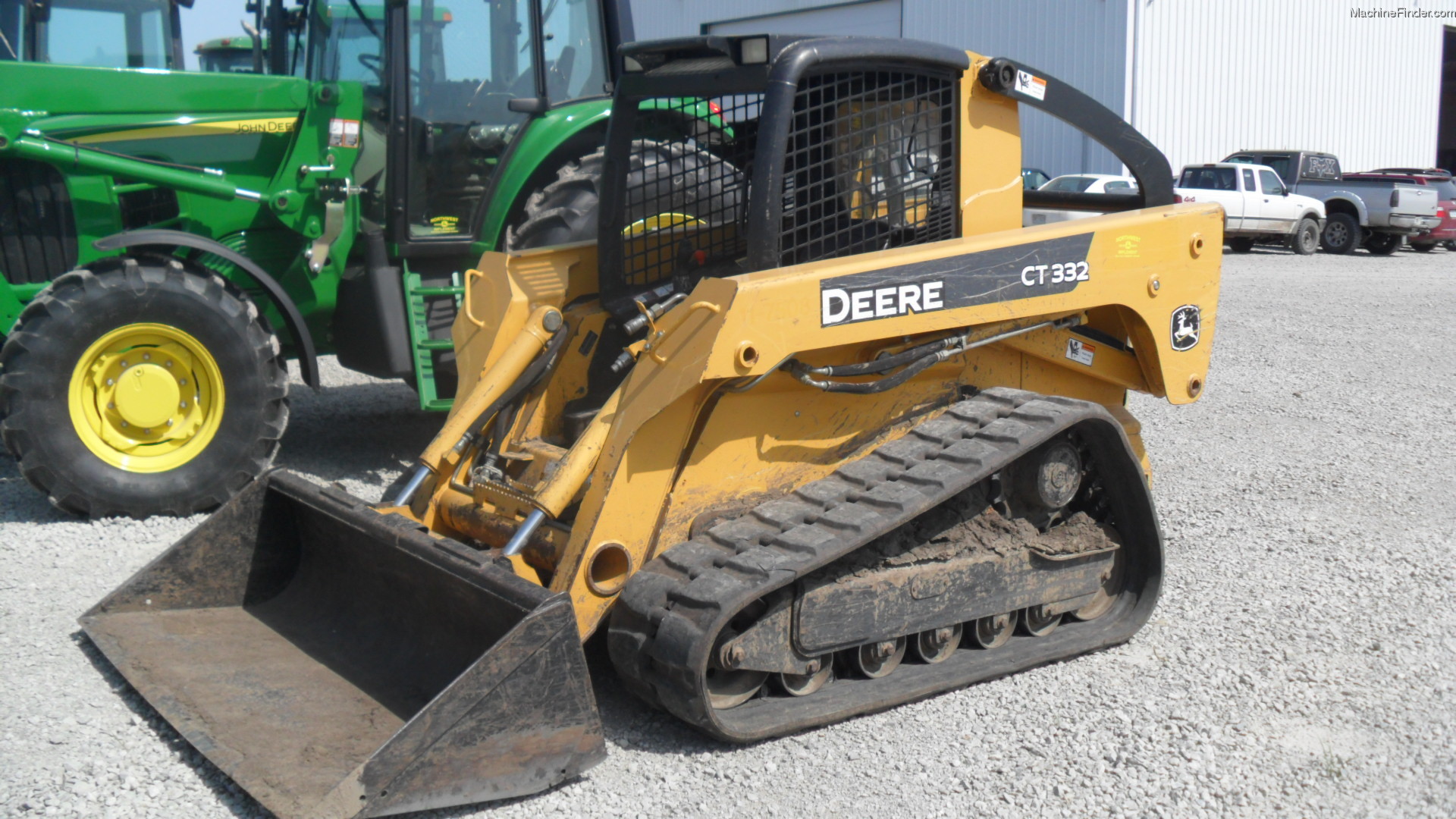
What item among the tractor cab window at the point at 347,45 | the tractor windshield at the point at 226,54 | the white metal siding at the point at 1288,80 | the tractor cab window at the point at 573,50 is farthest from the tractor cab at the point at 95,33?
the white metal siding at the point at 1288,80

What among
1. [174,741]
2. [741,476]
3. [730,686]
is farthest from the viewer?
[741,476]

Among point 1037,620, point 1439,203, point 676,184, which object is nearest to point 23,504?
point 676,184

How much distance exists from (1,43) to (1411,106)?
29818 mm

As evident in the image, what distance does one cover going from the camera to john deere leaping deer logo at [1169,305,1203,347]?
14.1ft

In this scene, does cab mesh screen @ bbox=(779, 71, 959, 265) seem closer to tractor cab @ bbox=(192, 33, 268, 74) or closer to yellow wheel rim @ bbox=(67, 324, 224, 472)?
yellow wheel rim @ bbox=(67, 324, 224, 472)

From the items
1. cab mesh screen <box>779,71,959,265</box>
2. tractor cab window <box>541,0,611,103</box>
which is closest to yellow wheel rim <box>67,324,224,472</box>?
tractor cab window <box>541,0,611,103</box>

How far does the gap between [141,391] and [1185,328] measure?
424 centimetres

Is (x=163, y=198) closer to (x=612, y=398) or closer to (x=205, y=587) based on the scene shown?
(x=205, y=587)

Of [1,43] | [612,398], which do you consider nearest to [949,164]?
[612,398]

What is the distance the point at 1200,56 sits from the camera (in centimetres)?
2266

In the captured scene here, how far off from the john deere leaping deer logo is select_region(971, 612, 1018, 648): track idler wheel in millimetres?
1144

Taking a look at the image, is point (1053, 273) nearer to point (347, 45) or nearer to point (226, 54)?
point (347, 45)

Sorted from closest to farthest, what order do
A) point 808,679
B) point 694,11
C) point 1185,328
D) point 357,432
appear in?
point 808,679 < point 1185,328 < point 357,432 < point 694,11

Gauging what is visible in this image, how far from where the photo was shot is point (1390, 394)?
8453 millimetres
